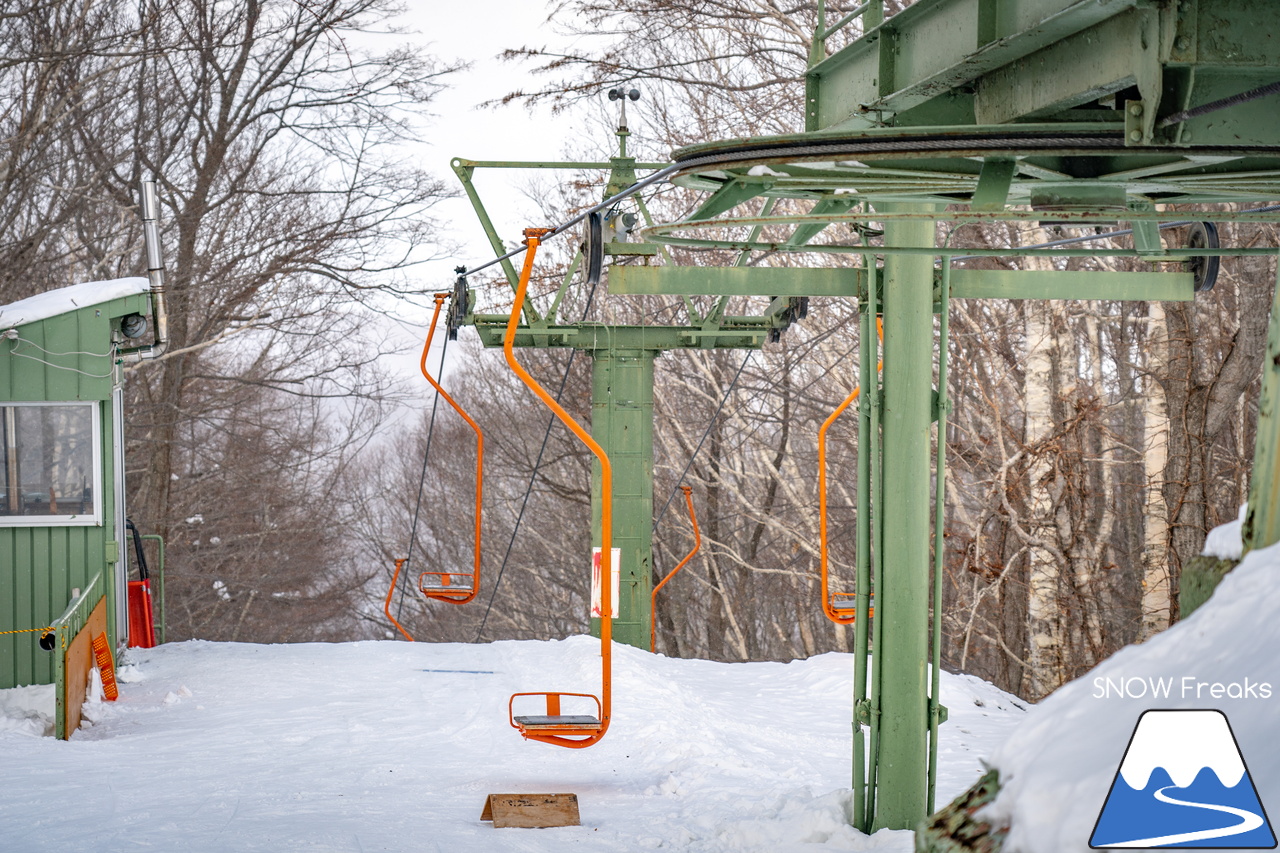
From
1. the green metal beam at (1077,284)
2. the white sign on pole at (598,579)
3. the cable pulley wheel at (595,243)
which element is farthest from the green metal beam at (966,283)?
the white sign on pole at (598,579)

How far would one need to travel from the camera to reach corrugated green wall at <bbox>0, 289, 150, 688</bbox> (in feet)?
31.2

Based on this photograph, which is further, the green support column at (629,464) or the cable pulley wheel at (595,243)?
the green support column at (629,464)

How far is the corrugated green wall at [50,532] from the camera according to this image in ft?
31.2

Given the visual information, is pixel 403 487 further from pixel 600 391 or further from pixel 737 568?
pixel 600 391

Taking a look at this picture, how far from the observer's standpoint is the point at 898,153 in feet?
10.4

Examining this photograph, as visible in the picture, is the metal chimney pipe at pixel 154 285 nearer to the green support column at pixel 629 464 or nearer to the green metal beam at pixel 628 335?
the green metal beam at pixel 628 335

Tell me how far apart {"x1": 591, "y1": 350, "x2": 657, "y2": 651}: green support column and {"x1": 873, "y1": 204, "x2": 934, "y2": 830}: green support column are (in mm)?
5926

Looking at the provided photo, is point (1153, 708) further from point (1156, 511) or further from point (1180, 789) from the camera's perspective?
point (1156, 511)

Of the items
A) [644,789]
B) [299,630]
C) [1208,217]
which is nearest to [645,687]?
[644,789]

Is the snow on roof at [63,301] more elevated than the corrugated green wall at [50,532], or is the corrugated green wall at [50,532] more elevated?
the snow on roof at [63,301]

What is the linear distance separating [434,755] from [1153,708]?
6498 millimetres

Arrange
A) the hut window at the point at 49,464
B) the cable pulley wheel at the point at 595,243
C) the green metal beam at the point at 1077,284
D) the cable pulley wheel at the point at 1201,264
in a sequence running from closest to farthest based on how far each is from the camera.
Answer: the cable pulley wheel at the point at 1201,264 < the cable pulley wheel at the point at 595,243 < the green metal beam at the point at 1077,284 < the hut window at the point at 49,464

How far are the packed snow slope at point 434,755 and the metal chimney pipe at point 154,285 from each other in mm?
2721

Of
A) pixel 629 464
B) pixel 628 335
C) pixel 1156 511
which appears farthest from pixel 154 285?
pixel 1156 511
